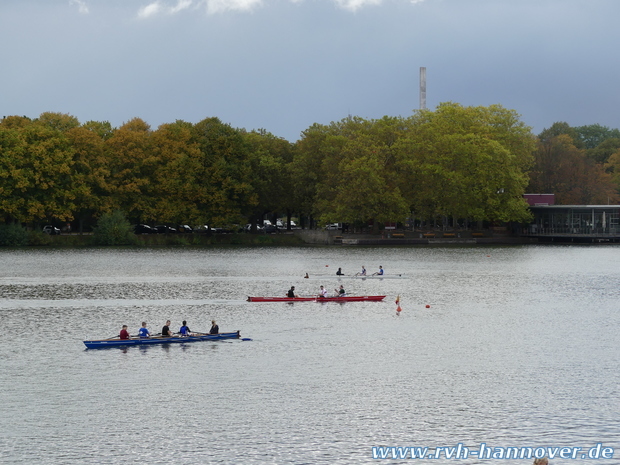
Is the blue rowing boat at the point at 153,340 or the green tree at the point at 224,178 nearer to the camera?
the blue rowing boat at the point at 153,340

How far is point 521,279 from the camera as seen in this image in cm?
11781

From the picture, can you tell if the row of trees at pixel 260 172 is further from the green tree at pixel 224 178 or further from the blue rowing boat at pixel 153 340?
the blue rowing boat at pixel 153 340

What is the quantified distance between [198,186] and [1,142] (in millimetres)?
39620

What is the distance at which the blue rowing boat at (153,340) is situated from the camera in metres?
63.5

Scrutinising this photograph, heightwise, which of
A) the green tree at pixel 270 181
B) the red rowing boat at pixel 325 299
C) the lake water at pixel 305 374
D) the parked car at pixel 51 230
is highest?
Answer: the green tree at pixel 270 181

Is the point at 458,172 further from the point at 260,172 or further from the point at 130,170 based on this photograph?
the point at 130,170

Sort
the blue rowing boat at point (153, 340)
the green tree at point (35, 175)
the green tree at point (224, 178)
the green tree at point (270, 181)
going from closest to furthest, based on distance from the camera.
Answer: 1. the blue rowing boat at point (153, 340)
2. the green tree at point (35, 175)
3. the green tree at point (224, 178)
4. the green tree at point (270, 181)

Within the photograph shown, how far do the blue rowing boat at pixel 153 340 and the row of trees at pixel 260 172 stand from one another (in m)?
110

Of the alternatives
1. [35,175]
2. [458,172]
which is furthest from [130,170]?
[458,172]

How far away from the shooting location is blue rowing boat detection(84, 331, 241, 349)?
2499 inches

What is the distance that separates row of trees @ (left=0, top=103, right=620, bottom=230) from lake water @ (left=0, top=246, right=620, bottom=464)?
67.2m

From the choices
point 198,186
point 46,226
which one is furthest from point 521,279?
point 46,226

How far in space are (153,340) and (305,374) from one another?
14.3 meters

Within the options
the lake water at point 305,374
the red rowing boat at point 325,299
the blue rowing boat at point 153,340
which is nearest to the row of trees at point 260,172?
the lake water at point 305,374
